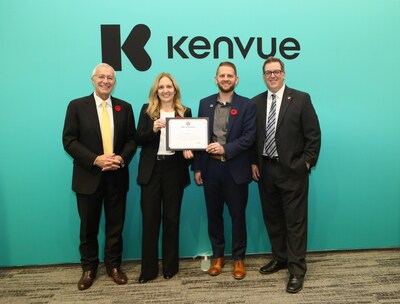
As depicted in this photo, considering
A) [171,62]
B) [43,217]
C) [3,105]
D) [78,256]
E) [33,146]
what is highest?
[171,62]

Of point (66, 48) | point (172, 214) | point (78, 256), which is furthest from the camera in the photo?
point (78, 256)

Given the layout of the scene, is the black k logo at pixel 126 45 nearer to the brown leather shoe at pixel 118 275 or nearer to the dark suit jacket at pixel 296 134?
the dark suit jacket at pixel 296 134

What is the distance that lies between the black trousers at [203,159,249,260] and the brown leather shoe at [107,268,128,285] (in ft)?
2.68

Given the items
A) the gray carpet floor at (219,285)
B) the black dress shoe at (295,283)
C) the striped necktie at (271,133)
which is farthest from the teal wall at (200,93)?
the black dress shoe at (295,283)

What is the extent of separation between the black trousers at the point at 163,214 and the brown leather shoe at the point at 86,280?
0.41m

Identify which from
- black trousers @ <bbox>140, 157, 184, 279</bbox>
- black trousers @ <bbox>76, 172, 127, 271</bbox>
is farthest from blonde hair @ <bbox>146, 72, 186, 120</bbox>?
black trousers @ <bbox>76, 172, 127, 271</bbox>

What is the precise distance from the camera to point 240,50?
10.8 ft

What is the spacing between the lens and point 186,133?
272cm

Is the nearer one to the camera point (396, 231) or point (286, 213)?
point (286, 213)

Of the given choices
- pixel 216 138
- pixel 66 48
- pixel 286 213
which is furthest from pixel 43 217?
pixel 286 213

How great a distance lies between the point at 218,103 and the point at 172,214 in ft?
3.31

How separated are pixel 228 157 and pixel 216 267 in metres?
1.04

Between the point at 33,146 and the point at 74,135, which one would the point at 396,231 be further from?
the point at 33,146

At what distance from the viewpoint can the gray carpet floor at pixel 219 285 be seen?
266 centimetres
